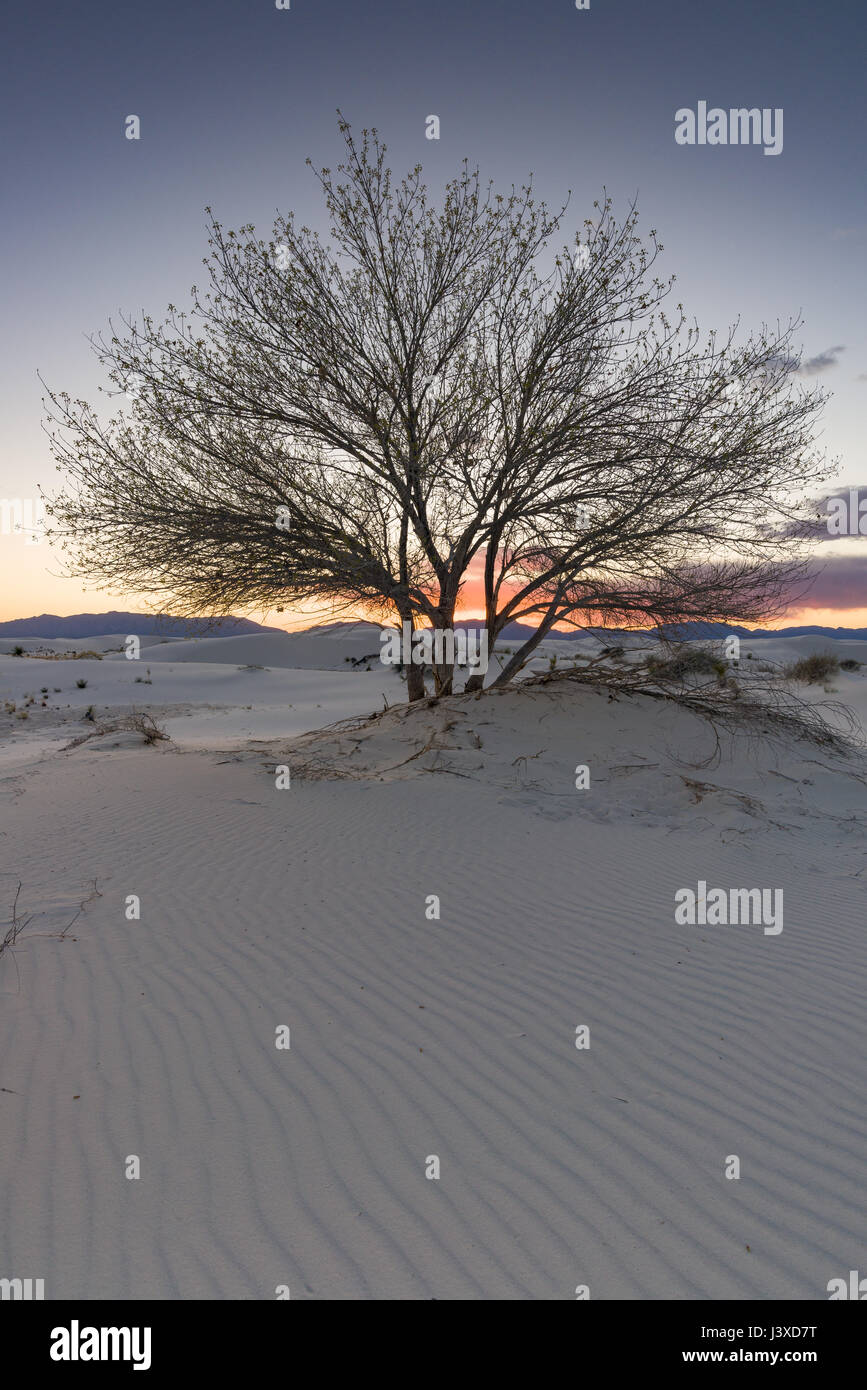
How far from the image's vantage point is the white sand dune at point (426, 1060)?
245 centimetres

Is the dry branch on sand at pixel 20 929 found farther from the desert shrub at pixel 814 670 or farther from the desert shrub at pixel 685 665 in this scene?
the desert shrub at pixel 814 670

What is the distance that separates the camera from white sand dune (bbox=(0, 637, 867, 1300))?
2447 millimetres

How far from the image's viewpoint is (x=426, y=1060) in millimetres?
3445

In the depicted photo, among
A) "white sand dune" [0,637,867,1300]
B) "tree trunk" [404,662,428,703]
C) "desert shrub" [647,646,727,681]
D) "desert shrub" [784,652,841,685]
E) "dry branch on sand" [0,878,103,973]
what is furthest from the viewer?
"desert shrub" [784,652,841,685]

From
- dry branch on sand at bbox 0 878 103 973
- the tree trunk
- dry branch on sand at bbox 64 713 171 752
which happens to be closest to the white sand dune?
dry branch on sand at bbox 0 878 103 973

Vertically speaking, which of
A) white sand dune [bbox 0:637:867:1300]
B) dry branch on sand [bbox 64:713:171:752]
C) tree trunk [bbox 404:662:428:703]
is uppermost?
tree trunk [bbox 404:662:428:703]

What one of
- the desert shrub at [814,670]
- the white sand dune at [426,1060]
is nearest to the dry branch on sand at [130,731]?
the white sand dune at [426,1060]

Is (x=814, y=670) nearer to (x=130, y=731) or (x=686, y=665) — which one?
(x=686, y=665)

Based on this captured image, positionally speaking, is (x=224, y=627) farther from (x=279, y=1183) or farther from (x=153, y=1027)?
(x=279, y=1183)

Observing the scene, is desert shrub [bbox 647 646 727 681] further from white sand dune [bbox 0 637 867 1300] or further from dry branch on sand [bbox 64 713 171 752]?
dry branch on sand [bbox 64 713 171 752]
